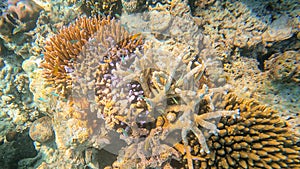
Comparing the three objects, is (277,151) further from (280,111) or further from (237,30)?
(237,30)

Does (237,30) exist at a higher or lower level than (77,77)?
higher

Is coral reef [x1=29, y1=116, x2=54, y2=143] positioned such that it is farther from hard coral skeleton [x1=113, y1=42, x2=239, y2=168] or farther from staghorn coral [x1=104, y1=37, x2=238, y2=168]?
hard coral skeleton [x1=113, y1=42, x2=239, y2=168]

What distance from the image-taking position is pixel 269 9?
11.9 ft

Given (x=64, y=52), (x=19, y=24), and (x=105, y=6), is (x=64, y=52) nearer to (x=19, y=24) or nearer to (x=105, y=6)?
(x=105, y=6)

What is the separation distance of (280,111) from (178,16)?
7.91 feet

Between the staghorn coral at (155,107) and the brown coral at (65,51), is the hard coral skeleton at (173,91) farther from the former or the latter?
the brown coral at (65,51)

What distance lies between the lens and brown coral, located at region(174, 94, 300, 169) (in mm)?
2746

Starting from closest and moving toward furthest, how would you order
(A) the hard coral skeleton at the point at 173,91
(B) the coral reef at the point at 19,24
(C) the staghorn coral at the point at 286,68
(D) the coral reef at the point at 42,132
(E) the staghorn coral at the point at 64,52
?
(A) the hard coral skeleton at the point at 173,91 < (C) the staghorn coral at the point at 286,68 < (E) the staghorn coral at the point at 64,52 < (D) the coral reef at the point at 42,132 < (B) the coral reef at the point at 19,24

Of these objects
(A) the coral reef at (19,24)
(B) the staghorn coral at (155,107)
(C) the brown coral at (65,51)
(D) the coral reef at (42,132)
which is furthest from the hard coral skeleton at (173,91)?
(A) the coral reef at (19,24)

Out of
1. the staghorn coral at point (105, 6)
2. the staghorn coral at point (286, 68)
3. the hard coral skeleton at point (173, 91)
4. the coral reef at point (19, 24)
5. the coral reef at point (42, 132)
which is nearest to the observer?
the hard coral skeleton at point (173, 91)

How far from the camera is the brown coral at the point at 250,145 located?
9.01 ft

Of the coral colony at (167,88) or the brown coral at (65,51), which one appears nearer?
the coral colony at (167,88)

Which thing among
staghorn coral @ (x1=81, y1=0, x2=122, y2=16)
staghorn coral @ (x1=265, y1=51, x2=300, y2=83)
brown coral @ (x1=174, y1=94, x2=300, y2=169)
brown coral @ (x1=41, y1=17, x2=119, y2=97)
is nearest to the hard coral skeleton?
brown coral @ (x1=174, y1=94, x2=300, y2=169)

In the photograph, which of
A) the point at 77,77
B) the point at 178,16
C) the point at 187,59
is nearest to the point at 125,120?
the point at 77,77
